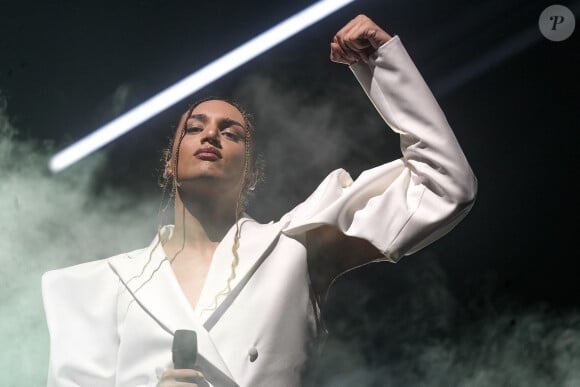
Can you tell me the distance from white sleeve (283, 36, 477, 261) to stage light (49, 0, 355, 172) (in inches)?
24.5

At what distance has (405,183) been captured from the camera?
226cm

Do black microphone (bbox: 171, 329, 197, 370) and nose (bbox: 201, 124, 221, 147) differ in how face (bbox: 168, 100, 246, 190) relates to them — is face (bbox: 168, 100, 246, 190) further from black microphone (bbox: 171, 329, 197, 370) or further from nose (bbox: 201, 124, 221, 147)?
black microphone (bbox: 171, 329, 197, 370)

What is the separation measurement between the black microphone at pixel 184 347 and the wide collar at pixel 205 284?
0.15ft

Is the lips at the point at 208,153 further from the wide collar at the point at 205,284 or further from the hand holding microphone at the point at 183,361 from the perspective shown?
the hand holding microphone at the point at 183,361

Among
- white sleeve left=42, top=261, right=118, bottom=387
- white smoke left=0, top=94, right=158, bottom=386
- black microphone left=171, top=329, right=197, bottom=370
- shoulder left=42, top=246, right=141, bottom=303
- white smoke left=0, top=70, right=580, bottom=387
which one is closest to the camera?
black microphone left=171, top=329, right=197, bottom=370

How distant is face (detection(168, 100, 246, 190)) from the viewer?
246 cm

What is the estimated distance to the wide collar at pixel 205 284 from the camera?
219 cm

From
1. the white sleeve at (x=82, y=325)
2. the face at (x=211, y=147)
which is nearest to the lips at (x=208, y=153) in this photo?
the face at (x=211, y=147)

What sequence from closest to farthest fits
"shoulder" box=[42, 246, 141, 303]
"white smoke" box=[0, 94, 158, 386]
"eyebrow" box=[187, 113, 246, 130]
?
"shoulder" box=[42, 246, 141, 303] → "eyebrow" box=[187, 113, 246, 130] → "white smoke" box=[0, 94, 158, 386]

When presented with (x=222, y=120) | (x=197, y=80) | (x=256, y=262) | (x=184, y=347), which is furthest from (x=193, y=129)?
(x=184, y=347)

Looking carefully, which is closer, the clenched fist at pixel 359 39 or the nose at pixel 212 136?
the clenched fist at pixel 359 39

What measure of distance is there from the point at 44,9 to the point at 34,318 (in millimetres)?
883

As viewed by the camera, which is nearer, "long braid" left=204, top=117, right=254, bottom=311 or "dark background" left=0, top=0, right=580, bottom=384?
"long braid" left=204, top=117, right=254, bottom=311

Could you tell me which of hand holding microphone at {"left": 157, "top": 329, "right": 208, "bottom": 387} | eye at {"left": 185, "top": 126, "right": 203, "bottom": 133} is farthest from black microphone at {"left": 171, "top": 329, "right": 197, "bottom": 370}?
eye at {"left": 185, "top": 126, "right": 203, "bottom": 133}
